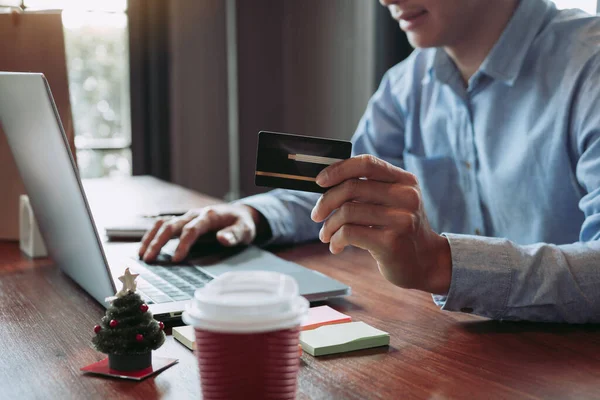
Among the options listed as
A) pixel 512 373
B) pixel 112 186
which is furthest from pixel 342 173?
pixel 112 186

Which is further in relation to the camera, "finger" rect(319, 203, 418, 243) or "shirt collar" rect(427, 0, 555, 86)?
"shirt collar" rect(427, 0, 555, 86)

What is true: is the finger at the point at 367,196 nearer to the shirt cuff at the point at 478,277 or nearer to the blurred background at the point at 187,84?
the shirt cuff at the point at 478,277

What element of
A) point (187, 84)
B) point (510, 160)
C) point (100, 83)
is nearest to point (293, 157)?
point (510, 160)

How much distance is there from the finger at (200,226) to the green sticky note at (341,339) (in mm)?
414

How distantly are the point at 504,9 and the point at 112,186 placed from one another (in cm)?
124

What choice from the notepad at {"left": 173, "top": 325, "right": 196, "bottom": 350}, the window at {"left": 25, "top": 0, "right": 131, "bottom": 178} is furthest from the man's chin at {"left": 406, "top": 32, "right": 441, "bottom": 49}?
the window at {"left": 25, "top": 0, "right": 131, "bottom": 178}

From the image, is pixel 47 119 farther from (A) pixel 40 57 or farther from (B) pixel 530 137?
(B) pixel 530 137

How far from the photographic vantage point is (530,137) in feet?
4.08

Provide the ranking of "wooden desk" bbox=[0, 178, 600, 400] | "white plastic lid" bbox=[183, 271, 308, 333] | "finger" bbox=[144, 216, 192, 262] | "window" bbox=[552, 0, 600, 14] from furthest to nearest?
"window" bbox=[552, 0, 600, 14]
"finger" bbox=[144, 216, 192, 262]
"wooden desk" bbox=[0, 178, 600, 400]
"white plastic lid" bbox=[183, 271, 308, 333]

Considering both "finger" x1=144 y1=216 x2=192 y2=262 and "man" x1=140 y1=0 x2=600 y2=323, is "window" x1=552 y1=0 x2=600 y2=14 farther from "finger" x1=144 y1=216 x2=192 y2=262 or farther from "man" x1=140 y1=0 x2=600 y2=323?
"finger" x1=144 y1=216 x2=192 y2=262

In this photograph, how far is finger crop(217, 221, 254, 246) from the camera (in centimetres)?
118

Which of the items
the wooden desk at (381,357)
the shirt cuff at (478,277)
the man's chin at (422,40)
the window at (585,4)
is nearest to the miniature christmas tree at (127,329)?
the wooden desk at (381,357)

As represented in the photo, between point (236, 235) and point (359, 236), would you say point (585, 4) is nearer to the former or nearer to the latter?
point (236, 235)

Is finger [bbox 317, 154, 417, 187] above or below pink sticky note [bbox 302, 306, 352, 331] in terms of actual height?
above
